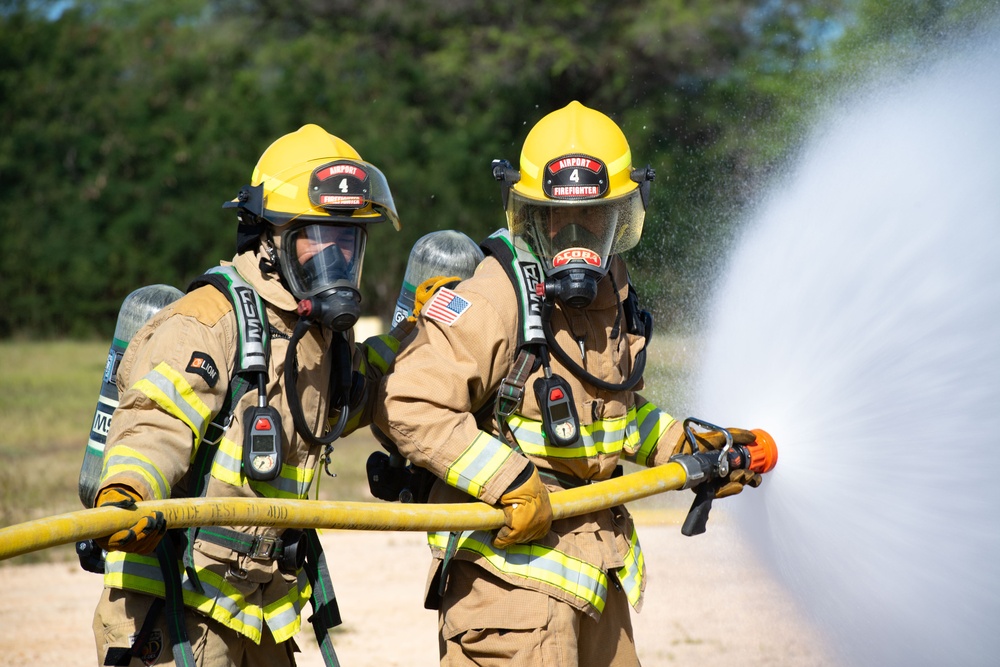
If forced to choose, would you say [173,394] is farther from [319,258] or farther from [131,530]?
[319,258]

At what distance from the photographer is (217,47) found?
23.9m

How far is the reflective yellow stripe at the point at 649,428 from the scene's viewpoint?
3.90 meters

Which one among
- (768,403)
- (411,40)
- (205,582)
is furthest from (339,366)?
(411,40)

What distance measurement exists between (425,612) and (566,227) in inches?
144

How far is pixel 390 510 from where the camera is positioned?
10.2 ft

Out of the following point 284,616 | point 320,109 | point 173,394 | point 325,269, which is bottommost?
point 284,616

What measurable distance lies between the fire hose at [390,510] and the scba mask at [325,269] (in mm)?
502

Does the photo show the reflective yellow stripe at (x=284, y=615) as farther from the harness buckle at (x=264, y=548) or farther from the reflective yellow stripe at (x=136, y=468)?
the reflective yellow stripe at (x=136, y=468)

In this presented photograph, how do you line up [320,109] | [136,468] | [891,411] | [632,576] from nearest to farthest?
[136,468] → [632,576] → [891,411] → [320,109]

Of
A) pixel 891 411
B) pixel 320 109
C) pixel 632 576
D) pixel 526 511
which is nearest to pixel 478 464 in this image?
pixel 526 511

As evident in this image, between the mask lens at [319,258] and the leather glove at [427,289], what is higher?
the mask lens at [319,258]

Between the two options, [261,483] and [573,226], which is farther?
[573,226]

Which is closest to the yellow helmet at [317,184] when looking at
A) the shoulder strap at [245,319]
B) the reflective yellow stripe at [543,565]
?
the shoulder strap at [245,319]

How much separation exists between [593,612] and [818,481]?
962 mm
